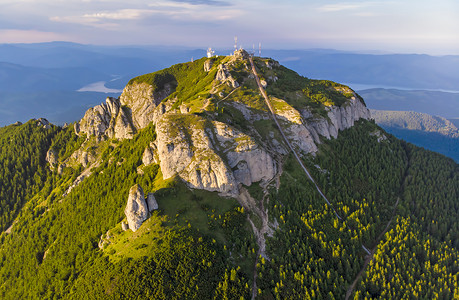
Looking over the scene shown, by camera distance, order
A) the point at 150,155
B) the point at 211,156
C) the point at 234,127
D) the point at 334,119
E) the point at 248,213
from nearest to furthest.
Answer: the point at 248,213 → the point at 211,156 → the point at 234,127 → the point at 150,155 → the point at 334,119

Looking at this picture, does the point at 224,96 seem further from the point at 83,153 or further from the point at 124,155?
the point at 83,153

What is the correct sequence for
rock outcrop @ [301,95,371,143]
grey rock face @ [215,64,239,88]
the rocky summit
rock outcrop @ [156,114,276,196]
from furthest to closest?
grey rock face @ [215,64,239,88] < rock outcrop @ [301,95,371,143] < rock outcrop @ [156,114,276,196] < the rocky summit

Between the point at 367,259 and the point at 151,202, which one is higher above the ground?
the point at 151,202

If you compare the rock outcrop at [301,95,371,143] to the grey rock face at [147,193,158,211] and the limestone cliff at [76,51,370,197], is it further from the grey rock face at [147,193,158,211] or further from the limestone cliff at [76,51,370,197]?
the grey rock face at [147,193,158,211]

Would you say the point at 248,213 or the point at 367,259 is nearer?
the point at 367,259

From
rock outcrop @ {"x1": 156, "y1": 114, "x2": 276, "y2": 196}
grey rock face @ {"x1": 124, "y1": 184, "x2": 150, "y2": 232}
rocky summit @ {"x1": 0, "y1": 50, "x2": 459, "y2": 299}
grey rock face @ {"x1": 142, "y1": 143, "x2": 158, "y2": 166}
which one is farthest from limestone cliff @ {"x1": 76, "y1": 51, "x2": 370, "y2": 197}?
grey rock face @ {"x1": 124, "y1": 184, "x2": 150, "y2": 232}

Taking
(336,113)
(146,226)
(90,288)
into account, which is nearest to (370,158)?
(336,113)

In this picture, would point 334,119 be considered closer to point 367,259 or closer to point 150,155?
point 367,259

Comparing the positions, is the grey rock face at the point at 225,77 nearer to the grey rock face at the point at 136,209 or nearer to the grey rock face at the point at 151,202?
the grey rock face at the point at 151,202

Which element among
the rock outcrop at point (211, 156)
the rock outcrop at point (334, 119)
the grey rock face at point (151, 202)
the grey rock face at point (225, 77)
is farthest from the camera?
the grey rock face at point (225, 77)

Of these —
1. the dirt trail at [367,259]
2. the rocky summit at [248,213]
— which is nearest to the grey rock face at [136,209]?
the rocky summit at [248,213]

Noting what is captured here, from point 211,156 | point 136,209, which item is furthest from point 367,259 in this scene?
point 136,209
